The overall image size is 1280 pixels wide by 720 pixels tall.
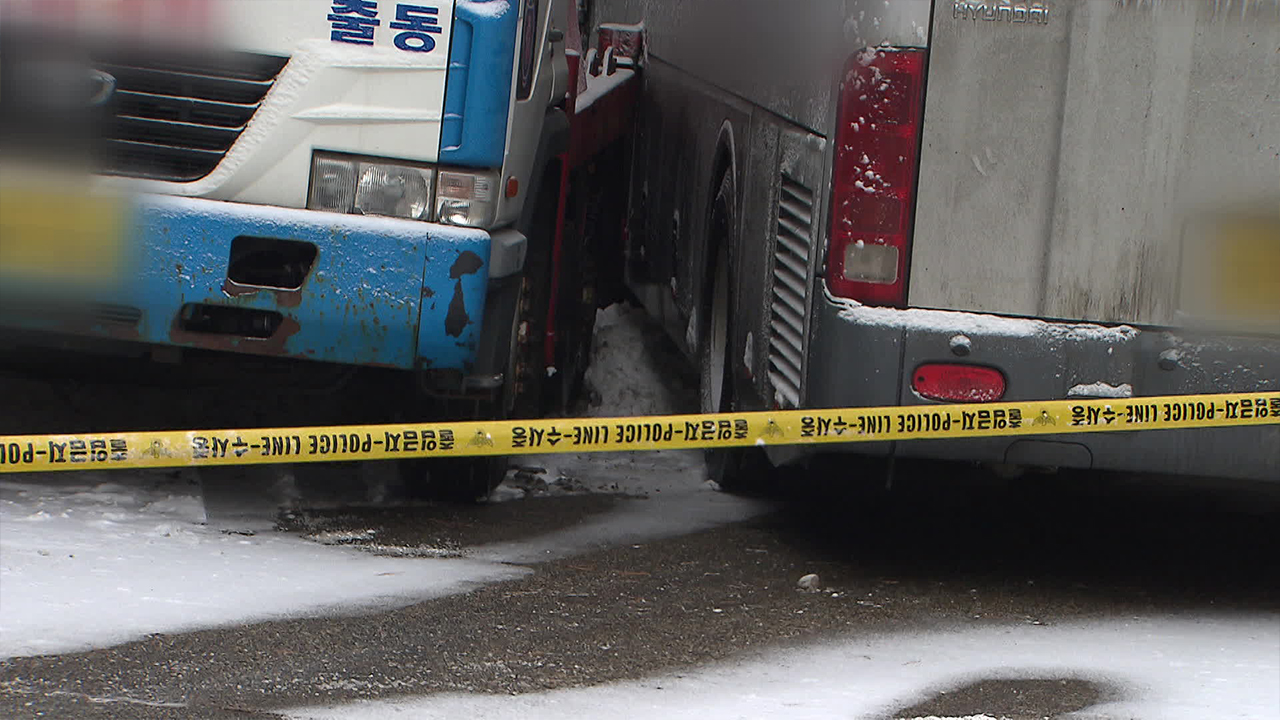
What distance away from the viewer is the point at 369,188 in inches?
229

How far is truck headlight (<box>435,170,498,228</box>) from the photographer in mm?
5840

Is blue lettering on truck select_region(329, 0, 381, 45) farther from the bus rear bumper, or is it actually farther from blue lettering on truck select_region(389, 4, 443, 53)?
the bus rear bumper

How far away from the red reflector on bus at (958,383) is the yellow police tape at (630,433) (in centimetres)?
7

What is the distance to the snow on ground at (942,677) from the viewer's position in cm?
452

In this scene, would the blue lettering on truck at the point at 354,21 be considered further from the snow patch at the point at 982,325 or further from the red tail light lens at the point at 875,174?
the snow patch at the point at 982,325

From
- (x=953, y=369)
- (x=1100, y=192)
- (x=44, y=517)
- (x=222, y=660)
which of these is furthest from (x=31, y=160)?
(x=1100, y=192)

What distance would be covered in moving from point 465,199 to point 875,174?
1.26m

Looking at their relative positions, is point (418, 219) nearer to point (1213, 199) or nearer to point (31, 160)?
point (31, 160)

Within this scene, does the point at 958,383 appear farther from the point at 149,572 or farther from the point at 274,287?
the point at 149,572

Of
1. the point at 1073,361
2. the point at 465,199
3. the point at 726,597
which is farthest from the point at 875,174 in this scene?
the point at 726,597

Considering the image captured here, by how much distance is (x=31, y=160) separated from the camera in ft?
18.6

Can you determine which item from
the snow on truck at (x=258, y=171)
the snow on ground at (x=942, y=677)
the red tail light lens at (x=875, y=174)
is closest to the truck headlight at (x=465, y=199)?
the snow on truck at (x=258, y=171)

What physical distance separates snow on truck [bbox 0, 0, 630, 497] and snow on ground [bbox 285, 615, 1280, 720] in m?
1.57

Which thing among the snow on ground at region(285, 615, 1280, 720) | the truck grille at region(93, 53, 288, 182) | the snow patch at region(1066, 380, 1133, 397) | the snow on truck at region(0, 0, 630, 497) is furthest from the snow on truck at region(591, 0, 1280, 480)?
the truck grille at region(93, 53, 288, 182)
